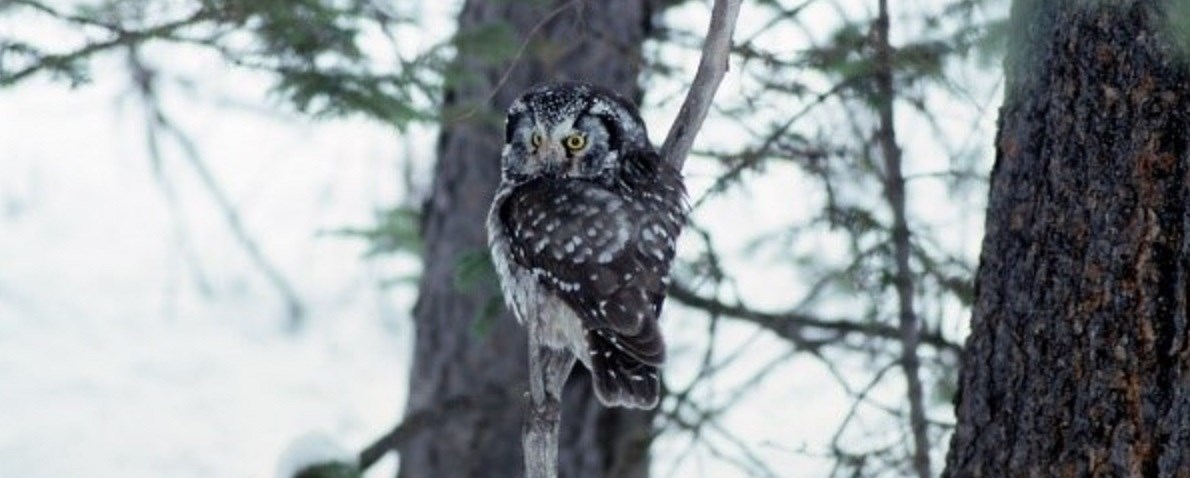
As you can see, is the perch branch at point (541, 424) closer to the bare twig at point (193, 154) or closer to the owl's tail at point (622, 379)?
the owl's tail at point (622, 379)

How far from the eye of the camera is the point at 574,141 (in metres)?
4.63

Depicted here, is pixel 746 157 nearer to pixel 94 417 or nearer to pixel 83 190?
pixel 94 417

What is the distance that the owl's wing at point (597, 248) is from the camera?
4.26m

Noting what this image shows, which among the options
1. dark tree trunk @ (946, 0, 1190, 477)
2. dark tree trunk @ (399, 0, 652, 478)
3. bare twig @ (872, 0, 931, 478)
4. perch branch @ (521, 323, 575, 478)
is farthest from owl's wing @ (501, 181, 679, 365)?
dark tree trunk @ (399, 0, 652, 478)

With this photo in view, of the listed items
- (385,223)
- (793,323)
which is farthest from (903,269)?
(385,223)

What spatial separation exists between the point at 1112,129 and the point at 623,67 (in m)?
2.96

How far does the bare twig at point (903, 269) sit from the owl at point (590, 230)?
1.15m

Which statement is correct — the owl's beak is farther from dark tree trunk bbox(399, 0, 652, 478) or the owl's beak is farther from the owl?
dark tree trunk bbox(399, 0, 652, 478)

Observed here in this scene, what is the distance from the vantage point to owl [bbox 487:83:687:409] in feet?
13.7

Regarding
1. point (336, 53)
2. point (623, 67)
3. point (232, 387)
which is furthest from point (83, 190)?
point (336, 53)

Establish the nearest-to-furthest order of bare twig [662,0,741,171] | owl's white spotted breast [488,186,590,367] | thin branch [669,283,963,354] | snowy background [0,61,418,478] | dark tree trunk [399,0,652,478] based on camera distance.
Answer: bare twig [662,0,741,171] → owl's white spotted breast [488,186,590,367] → thin branch [669,283,963,354] → dark tree trunk [399,0,652,478] → snowy background [0,61,418,478]

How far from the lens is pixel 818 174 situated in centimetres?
584

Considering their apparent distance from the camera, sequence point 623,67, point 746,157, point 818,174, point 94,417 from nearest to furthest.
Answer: point 746,157 < point 818,174 < point 623,67 < point 94,417

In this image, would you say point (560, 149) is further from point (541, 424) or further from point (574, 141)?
point (541, 424)
